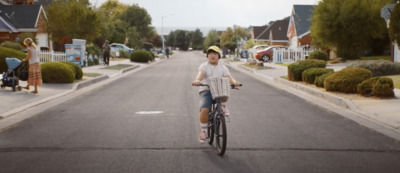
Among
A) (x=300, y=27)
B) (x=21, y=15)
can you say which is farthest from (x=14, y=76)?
(x=300, y=27)

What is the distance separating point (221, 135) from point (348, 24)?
30.3 metres

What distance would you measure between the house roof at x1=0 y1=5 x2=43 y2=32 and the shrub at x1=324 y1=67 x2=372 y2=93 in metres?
37.0

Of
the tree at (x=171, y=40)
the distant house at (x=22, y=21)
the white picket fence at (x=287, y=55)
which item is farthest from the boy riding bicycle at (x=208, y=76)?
the tree at (x=171, y=40)

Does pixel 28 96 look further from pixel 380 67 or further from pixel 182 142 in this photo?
pixel 380 67

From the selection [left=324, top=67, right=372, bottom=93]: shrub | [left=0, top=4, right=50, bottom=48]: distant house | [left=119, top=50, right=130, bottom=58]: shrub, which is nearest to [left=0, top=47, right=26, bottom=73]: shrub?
[left=324, top=67, right=372, bottom=93]: shrub

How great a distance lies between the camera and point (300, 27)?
62781 millimetres

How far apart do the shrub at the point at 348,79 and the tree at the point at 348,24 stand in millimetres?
20662

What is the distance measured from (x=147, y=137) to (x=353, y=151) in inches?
131

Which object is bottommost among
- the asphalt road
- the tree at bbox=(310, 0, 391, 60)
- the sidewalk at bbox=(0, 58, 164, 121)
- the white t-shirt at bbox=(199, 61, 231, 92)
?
the asphalt road

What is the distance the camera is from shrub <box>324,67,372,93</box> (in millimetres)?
14516

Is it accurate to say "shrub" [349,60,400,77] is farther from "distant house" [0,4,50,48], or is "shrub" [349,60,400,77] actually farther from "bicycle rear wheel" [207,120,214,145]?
"distant house" [0,4,50,48]

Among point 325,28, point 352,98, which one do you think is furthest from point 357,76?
point 325,28

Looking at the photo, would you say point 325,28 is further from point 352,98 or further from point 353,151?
point 353,151

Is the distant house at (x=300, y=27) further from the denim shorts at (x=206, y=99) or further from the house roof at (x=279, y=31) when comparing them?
the denim shorts at (x=206, y=99)
